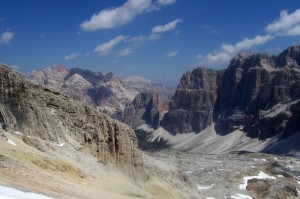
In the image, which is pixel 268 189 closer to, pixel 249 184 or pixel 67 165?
pixel 249 184

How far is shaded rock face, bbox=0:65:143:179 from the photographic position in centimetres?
6047

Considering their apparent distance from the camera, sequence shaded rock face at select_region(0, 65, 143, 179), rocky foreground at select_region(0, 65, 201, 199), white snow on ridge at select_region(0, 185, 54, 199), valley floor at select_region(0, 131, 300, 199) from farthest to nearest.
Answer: shaded rock face at select_region(0, 65, 143, 179) → rocky foreground at select_region(0, 65, 201, 199) → valley floor at select_region(0, 131, 300, 199) → white snow on ridge at select_region(0, 185, 54, 199)

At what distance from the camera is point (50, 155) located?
53406mm

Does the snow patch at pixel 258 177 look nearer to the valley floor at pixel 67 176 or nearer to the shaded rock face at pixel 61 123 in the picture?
the valley floor at pixel 67 176

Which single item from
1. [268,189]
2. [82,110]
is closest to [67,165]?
[82,110]

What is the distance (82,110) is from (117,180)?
15.0 metres

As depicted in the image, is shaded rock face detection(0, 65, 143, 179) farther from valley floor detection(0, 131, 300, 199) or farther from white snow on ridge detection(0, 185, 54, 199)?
white snow on ridge detection(0, 185, 54, 199)

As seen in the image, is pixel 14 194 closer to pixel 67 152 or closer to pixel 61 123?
pixel 67 152

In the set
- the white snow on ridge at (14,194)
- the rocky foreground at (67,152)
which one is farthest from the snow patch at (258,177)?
the white snow on ridge at (14,194)

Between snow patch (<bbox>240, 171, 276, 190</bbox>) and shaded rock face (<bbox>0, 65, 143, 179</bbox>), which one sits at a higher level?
shaded rock face (<bbox>0, 65, 143, 179</bbox>)

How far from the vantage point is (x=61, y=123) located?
68188mm

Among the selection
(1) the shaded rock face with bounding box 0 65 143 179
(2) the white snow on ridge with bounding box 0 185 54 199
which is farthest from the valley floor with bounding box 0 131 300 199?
(1) the shaded rock face with bounding box 0 65 143 179

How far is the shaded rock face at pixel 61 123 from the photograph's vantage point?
6047 cm

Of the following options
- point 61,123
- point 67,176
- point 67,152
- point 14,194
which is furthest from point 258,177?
point 14,194
